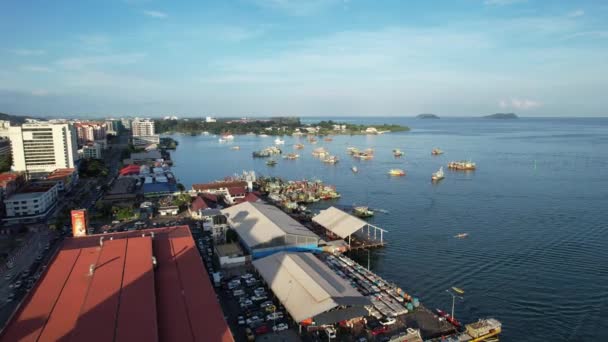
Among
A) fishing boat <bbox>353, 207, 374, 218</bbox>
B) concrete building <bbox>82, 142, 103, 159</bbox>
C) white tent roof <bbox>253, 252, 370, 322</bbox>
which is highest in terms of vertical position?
concrete building <bbox>82, 142, 103, 159</bbox>

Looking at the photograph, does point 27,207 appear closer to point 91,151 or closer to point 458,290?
point 458,290

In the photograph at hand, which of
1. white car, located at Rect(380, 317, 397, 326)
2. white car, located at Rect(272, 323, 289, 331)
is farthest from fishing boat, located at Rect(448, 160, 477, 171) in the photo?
white car, located at Rect(272, 323, 289, 331)

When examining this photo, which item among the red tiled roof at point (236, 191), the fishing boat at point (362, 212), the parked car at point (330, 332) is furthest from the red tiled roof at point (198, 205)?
the parked car at point (330, 332)

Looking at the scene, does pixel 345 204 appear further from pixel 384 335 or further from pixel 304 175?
pixel 384 335

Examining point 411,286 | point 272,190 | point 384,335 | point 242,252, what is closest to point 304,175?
point 272,190

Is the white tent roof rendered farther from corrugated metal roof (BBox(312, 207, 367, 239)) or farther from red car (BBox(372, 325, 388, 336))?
corrugated metal roof (BBox(312, 207, 367, 239))

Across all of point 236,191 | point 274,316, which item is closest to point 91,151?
point 236,191

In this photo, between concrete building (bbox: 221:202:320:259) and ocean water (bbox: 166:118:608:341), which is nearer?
ocean water (bbox: 166:118:608:341)
